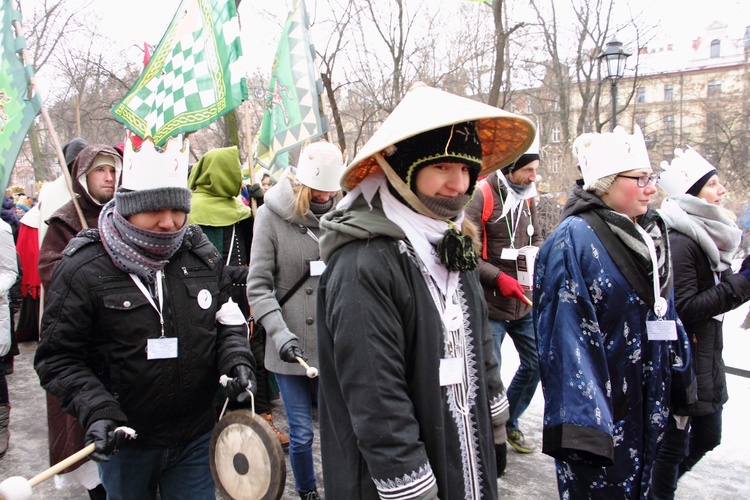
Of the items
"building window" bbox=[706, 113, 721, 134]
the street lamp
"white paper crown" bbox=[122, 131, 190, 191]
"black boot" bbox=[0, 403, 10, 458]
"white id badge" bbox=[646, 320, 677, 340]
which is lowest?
"black boot" bbox=[0, 403, 10, 458]

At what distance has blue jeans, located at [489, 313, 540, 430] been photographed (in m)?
4.38

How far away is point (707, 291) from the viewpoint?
334cm

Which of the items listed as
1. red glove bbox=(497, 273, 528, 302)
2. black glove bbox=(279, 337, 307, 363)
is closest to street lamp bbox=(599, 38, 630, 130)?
red glove bbox=(497, 273, 528, 302)

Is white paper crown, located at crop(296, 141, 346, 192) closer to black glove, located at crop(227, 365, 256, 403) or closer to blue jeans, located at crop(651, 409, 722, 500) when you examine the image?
black glove, located at crop(227, 365, 256, 403)

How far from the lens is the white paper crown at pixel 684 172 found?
3.61 metres

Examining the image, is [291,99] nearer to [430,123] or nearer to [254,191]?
[254,191]

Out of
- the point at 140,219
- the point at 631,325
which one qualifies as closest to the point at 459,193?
the point at 631,325

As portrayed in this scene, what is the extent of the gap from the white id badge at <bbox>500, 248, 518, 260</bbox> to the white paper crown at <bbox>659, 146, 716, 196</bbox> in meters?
1.13

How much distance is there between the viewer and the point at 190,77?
4.80 meters

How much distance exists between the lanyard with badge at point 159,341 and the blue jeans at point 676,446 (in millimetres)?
2686

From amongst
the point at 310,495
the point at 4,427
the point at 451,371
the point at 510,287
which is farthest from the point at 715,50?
the point at 451,371

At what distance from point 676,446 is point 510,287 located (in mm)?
1417

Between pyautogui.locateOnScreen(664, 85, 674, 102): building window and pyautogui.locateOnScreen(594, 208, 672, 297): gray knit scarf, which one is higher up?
pyautogui.locateOnScreen(664, 85, 674, 102): building window

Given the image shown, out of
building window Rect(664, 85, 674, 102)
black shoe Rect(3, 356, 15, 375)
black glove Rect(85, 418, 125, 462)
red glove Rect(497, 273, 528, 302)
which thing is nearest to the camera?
black glove Rect(85, 418, 125, 462)
